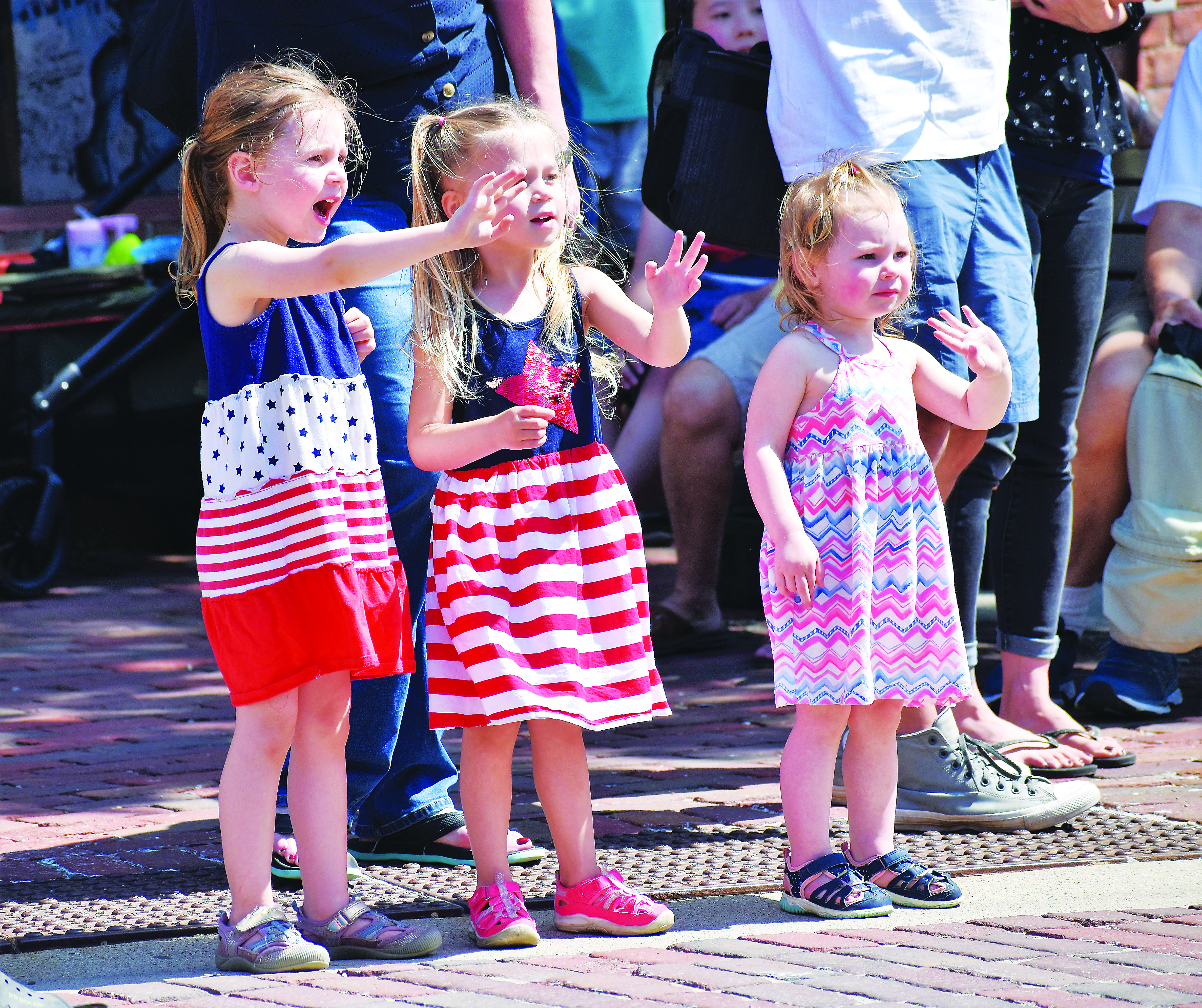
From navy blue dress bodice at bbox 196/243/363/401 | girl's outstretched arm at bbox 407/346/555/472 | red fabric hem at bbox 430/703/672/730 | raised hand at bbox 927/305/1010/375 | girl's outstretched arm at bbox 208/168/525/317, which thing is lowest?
red fabric hem at bbox 430/703/672/730

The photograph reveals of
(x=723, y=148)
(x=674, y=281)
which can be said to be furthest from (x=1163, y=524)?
(x=674, y=281)

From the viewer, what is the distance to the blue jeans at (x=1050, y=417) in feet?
12.0

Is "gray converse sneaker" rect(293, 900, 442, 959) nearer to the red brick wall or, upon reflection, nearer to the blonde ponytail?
the blonde ponytail

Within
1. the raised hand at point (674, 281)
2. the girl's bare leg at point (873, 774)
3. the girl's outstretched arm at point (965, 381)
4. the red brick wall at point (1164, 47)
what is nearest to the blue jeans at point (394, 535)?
the raised hand at point (674, 281)

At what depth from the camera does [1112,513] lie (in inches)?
179

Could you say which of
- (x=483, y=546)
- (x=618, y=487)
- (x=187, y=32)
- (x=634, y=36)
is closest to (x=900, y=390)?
(x=618, y=487)

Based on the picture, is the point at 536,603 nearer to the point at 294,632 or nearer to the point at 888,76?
the point at 294,632

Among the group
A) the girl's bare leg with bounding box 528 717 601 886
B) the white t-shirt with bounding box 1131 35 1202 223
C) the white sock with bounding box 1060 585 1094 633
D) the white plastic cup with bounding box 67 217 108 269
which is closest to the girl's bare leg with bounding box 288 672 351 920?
the girl's bare leg with bounding box 528 717 601 886

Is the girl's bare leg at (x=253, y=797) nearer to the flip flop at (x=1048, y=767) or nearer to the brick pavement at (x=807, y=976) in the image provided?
the brick pavement at (x=807, y=976)

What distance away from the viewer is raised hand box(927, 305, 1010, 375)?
2779 mm

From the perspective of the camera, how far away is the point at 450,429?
101 inches

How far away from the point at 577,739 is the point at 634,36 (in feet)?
18.1

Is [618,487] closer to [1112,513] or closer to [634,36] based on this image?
[1112,513]

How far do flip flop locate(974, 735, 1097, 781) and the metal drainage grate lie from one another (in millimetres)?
266
